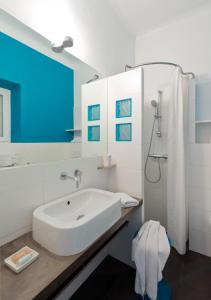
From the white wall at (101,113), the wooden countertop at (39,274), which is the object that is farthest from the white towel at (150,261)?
the white wall at (101,113)

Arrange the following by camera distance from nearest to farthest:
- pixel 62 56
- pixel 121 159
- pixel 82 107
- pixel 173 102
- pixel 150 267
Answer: pixel 150 267 < pixel 62 56 < pixel 82 107 < pixel 121 159 < pixel 173 102

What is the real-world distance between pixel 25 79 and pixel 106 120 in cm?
88

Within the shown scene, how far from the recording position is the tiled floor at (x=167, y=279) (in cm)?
139

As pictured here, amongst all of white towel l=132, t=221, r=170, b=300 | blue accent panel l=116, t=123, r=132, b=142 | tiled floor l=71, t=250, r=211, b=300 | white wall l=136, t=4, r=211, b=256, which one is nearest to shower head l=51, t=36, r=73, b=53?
blue accent panel l=116, t=123, r=132, b=142

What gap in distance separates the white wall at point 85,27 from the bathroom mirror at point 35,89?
0.09 metres

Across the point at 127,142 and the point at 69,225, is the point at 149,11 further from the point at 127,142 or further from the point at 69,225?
the point at 69,225

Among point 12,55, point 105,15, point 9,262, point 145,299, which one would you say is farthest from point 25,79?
point 145,299

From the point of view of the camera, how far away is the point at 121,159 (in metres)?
1.70

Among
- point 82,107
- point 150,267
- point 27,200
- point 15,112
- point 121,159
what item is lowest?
point 150,267

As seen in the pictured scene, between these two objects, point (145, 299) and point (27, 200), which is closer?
point (27, 200)

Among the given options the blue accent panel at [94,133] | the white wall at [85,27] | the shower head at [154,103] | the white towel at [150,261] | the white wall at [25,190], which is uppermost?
the white wall at [85,27]

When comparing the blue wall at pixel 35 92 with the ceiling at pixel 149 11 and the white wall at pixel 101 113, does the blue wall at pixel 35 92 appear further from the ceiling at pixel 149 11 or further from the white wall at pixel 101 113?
the ceiling at pixel 149 11

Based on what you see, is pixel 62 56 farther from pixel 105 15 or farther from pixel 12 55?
pixel 105 15

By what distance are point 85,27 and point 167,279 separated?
2.48m
